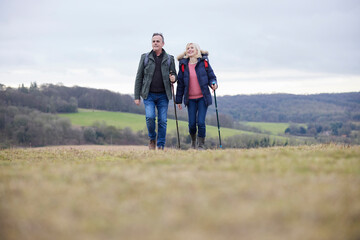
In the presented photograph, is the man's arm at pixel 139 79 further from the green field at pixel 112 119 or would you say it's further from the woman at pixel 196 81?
the green field at pixel 112 119

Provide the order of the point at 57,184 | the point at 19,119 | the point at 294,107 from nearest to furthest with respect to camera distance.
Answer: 1. the point at 57,184
2. the point at 19,119
3. the point at 294,107

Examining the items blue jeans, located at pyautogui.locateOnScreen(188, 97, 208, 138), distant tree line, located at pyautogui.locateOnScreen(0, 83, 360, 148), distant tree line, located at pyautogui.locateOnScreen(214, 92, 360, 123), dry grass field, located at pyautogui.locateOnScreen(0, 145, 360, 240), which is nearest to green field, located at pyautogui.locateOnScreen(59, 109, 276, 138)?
distant tree line, located at pyautogui.locateOnScreen(0, 83, 360, 148)

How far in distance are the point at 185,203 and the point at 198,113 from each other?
7059mm

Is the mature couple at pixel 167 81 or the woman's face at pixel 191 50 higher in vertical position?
the woman's face at pixel 191 50

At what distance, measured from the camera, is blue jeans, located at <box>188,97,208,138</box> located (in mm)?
10617

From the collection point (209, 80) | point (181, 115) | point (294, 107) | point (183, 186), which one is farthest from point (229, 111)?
point (183, 186)

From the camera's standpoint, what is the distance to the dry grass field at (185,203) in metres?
3.16

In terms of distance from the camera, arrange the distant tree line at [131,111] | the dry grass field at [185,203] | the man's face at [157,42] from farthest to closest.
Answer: the distant tree line at [131,111], the man's face at [157,42], the dry grass field at [185,203]

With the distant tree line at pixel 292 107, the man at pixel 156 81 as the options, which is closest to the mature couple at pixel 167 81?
the man at pixel 156 81

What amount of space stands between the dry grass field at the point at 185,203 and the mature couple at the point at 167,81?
523 cm

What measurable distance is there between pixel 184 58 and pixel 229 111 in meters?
94.2

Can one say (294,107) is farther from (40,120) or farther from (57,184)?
(57,184)

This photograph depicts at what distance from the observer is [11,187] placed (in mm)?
4391

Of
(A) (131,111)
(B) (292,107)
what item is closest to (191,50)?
(A) (131,111)
